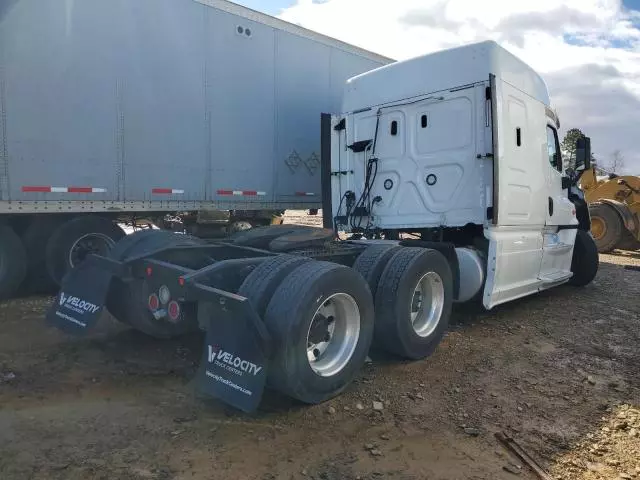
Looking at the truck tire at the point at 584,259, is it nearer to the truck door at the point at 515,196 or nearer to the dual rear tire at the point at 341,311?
the truck door at the point at 515,196

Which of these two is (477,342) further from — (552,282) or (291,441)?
(291,441)

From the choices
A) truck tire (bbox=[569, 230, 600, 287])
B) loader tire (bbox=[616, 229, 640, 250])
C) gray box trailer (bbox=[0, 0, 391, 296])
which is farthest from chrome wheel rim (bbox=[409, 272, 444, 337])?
loader tire (bbox=[616, 229, 640, 250])

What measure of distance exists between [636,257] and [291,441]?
44.6 ft

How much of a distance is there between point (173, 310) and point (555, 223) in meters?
5.32

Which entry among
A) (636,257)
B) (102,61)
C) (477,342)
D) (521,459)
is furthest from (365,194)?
(636,257)

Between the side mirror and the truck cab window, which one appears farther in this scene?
the side mirror

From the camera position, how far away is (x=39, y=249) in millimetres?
6883

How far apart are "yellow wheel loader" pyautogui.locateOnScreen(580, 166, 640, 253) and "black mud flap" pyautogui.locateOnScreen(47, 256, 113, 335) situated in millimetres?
13168

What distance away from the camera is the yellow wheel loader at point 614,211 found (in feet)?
45.2

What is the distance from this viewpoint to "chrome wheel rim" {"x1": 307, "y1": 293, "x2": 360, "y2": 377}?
3.67 meters

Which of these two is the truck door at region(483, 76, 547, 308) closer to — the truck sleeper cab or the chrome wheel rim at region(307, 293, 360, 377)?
the truck sleeper cab

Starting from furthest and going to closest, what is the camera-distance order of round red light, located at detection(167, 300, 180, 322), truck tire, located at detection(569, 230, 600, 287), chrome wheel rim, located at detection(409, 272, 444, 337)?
truck tire, located at detection(569, 230, 600, 287) < chrome wheel rim, located at detection(409, 272, 444, 337) < round red light, located at detection(167, 300, 180, 322)

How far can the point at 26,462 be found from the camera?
2.73 m

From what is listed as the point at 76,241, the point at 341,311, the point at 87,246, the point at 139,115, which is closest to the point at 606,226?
the point at 139,115
